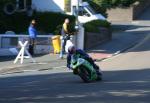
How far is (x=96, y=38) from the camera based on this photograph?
125ft

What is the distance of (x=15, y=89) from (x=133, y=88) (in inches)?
132

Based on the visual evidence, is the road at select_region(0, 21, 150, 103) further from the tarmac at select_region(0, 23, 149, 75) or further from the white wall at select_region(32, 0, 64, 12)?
the white wall at select_region(32, 0, 64, 12)

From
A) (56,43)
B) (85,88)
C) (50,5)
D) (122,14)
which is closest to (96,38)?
(56,43)

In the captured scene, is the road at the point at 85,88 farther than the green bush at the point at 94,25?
No

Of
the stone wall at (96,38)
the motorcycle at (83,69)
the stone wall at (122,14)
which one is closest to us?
the motorcycle at (83,69)

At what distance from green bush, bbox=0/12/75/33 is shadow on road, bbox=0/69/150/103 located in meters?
19.0

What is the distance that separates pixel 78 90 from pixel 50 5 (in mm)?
31470

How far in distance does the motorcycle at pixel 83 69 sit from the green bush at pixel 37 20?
20528 millimetres

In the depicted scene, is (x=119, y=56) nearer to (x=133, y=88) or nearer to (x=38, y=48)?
(x=38, y=48)

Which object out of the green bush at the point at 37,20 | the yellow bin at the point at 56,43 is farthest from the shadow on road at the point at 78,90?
the green bush at the point at 37,20

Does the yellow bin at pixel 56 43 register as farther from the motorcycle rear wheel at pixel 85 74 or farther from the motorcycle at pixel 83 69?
the motorcycle rear wheel at pixel 85 74

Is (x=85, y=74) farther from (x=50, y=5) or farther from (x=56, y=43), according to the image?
(x=50, y=5)

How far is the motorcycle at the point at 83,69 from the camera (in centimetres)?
1980

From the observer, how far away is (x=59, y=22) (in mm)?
41656
